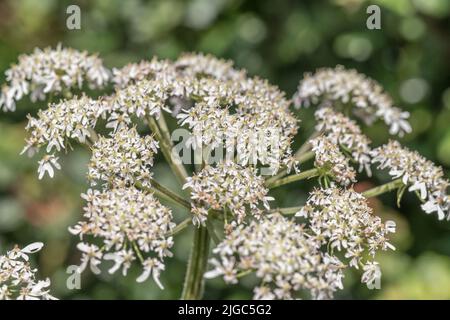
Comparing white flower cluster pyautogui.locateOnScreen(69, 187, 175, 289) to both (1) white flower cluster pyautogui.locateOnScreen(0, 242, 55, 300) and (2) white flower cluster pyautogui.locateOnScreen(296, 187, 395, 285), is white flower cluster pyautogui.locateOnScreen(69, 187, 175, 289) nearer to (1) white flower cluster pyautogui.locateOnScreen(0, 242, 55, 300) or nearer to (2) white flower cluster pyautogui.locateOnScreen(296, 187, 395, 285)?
(1) white flower cluster pyautogui.locateOnScreen(0, 242, 55, 300)

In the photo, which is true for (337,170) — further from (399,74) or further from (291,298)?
(399,74)

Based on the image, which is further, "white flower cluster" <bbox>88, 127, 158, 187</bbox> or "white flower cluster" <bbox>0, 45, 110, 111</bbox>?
"white flower cluster" <bbox>0, 45, 110, 111</bbox>

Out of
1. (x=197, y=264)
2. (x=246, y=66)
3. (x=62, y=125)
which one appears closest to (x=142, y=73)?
(x=62, y=125)

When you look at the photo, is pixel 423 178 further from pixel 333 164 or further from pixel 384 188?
pixel 333 164

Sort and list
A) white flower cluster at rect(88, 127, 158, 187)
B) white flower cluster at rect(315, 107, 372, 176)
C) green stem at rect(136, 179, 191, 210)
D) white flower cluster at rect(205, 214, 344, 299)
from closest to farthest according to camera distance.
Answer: white flower cluster at rect(205, 214, 344, 299)
white flower cluster at rect(88, 127, 158, 187)
green stem at rect(136, 179, 191, 210)
white flower cluster at rect(315, 107, 372, 176)

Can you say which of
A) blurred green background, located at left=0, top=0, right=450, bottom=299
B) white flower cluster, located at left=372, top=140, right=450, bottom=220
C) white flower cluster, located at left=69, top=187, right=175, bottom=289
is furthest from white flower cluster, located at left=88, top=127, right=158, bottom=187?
blurred green background, located at left=0, top=0, right=450, bottom=299

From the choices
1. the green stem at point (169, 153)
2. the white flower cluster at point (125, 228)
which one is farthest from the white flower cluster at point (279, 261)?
the green stem at point (169, 153)
